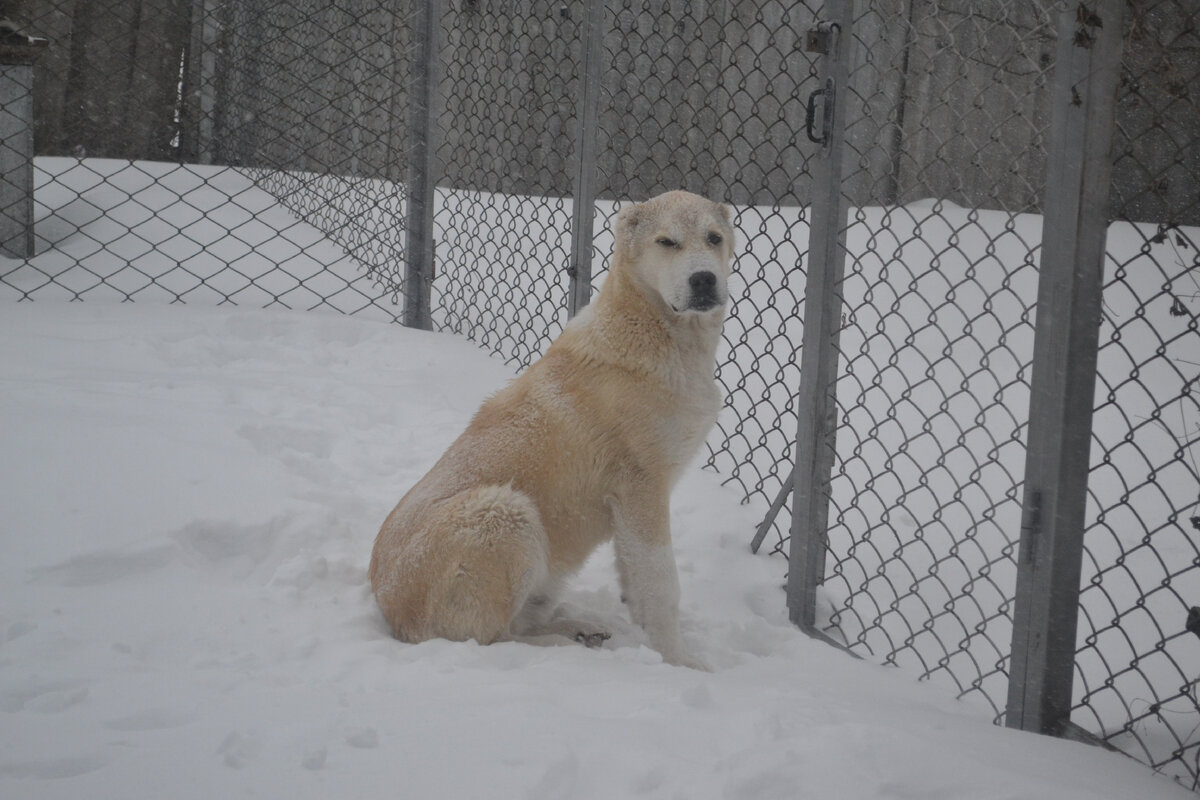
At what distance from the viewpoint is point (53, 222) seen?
627 centimetres

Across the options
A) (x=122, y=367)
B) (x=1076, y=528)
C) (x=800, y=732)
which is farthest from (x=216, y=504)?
(x=1076, y=528)

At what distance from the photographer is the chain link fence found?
2.51 metres

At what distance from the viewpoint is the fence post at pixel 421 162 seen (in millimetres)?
5367

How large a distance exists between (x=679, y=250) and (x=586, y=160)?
155cm

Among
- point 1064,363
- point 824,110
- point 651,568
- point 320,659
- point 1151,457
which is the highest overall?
point 824,110

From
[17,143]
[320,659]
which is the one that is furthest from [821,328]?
[17,143]

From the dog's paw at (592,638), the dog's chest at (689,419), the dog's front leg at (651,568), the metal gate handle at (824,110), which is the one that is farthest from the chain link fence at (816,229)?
the dog's paw at (592,638)

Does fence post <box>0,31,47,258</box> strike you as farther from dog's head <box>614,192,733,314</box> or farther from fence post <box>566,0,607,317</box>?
dog's head <box>614,192,733,314</box>

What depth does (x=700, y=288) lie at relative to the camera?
2.83 m

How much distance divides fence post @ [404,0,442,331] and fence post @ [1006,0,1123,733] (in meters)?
4.00

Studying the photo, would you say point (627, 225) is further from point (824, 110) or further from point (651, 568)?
point (651, 568)

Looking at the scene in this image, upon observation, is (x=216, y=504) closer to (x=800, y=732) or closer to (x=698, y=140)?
(x=800, y=732)

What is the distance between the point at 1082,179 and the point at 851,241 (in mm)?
4195

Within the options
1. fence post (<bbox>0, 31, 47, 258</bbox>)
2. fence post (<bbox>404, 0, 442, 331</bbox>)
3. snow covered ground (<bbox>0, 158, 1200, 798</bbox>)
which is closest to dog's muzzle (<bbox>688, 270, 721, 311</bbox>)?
snow covered ground (<bbox>0, 158, 1200, 798</bbox>)
